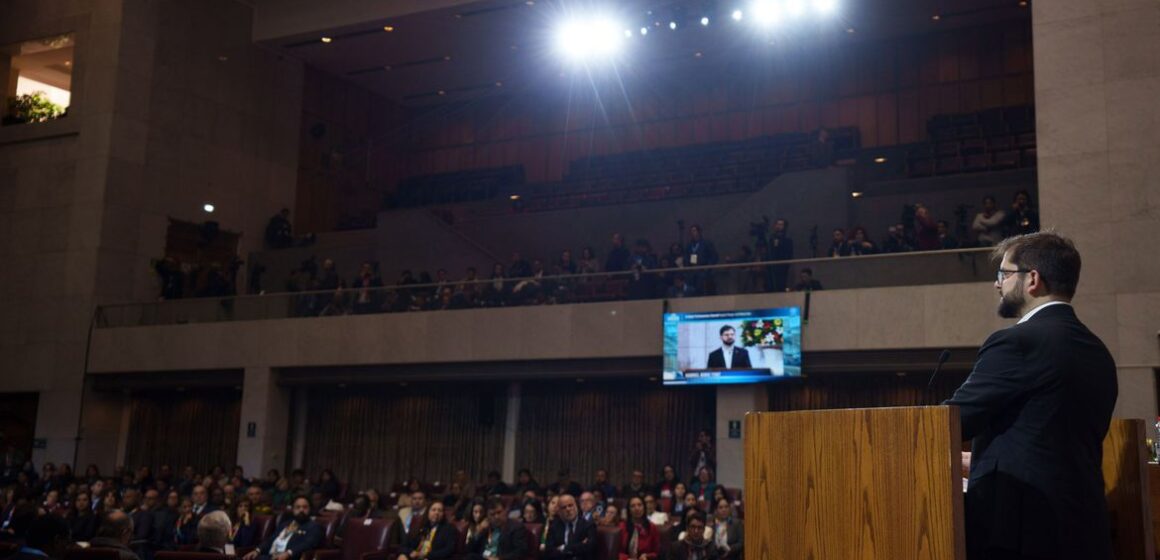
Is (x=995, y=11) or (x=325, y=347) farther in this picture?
(x=995, y=11)

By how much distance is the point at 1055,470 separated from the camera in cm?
253

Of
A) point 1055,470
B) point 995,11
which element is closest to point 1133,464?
point 1055,470

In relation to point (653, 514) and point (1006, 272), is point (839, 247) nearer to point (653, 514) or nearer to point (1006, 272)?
point (653, 514)

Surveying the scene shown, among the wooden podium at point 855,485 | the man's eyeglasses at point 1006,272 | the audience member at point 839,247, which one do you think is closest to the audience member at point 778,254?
the audience member at point 839,247

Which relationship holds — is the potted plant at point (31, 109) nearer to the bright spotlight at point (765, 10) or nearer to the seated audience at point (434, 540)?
the bright spotlight at point (765, 10)

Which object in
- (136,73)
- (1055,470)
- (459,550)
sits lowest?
(459,550)

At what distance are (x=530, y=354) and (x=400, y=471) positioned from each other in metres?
3.92

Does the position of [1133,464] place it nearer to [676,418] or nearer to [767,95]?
[676,418]

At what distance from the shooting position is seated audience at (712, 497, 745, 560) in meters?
11.0

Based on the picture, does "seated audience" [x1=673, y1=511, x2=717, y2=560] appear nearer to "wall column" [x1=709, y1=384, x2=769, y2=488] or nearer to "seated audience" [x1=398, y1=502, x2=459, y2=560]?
"seated audience" [x1=398, y1=502, x2=459, y2=560]

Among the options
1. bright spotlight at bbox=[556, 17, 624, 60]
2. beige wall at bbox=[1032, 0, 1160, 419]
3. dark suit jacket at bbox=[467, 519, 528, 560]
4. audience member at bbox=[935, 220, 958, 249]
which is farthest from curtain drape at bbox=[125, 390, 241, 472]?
beige wall at bbox=[1032, 0, 1160, 419]

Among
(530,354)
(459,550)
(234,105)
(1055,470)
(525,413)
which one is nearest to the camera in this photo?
(1055,470)

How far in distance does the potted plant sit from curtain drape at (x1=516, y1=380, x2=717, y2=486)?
37.6ft

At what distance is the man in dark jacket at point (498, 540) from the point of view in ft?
38.4
